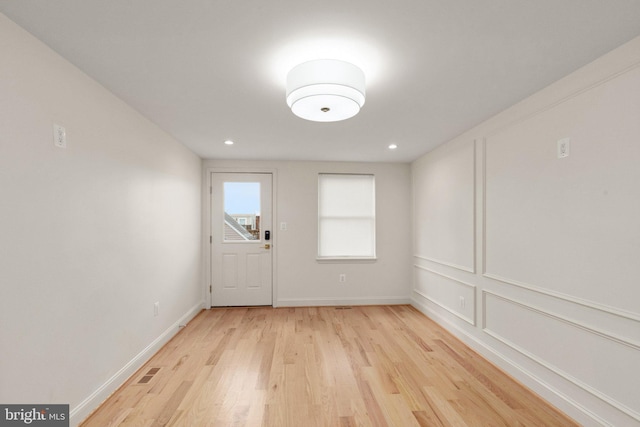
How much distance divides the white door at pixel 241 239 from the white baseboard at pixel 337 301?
11.9 inches

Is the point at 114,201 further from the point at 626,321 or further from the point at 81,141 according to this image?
the point at 626,321

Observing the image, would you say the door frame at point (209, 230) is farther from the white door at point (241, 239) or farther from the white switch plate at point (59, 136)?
the white switch plate at point (59, 136)

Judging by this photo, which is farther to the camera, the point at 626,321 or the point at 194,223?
the point at 194,223

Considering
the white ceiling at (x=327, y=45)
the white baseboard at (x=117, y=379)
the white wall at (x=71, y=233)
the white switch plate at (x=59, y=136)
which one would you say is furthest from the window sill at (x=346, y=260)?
the white switch plate at (x=59, y=136)

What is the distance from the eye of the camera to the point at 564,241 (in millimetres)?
2137

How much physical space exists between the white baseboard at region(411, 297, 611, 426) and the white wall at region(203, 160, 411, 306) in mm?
1350

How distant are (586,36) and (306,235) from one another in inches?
151

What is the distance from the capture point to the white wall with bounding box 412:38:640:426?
1748mm

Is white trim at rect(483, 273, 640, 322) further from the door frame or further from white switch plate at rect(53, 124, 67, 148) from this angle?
white switch plate at rect(53, 124, 67, 148)

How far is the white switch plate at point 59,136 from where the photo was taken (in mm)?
1793

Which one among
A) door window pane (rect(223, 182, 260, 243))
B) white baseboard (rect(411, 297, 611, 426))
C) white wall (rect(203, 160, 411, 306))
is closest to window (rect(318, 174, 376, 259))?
white wall (rect(203, 160, 411, 306))

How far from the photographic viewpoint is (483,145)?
3.04 m

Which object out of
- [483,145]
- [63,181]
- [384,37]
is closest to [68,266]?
[63,181]

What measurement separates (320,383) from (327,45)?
97.1 inches
